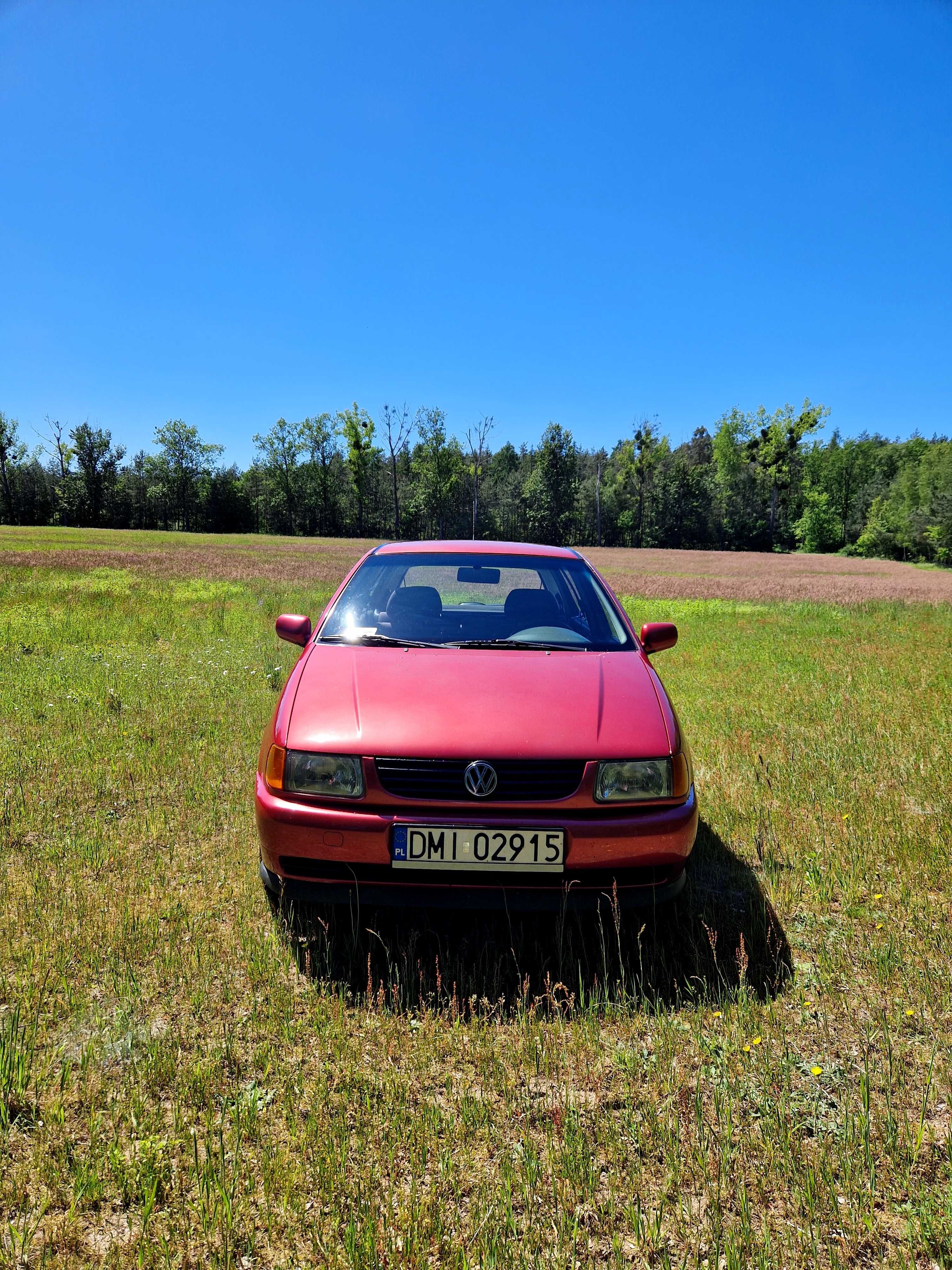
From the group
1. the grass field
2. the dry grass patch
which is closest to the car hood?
the grass field

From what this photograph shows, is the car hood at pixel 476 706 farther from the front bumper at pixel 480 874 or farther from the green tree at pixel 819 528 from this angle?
the green tree at pixel 819 528

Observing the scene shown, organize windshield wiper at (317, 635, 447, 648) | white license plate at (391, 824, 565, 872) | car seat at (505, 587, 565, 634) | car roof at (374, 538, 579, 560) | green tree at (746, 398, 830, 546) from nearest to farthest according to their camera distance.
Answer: white license plate at (391, 824, 565, 872) → windshield wiper at (317, 635, 447, 648) → car seat at (505, 587, 565, 634) → car roof at (374, 538, 579, 560) → green tree at (746, 398, 830, 546)

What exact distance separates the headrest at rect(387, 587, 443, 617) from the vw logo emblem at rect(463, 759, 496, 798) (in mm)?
1414

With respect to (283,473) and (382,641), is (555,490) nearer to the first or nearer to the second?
(283,473)

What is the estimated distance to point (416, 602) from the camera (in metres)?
3.76

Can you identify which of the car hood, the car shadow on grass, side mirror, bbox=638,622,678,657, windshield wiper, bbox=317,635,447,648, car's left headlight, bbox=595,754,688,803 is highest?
windshield wiper, bbox=317,635,447,648

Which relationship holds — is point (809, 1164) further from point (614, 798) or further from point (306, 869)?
point (306, 869)

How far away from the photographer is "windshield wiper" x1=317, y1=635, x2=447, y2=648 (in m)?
3.19

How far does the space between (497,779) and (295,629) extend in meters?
1.76

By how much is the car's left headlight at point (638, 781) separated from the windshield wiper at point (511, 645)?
2.90 ft

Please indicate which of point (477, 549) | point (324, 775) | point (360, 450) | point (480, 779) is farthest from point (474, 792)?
point (360, 450)

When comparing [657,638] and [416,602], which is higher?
[416,602]

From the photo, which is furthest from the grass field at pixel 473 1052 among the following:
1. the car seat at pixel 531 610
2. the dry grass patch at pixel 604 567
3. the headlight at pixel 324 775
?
the dry grass patch at pixel 604 567

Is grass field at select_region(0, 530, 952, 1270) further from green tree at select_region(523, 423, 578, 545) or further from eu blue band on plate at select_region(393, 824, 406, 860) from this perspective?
green tree at select_region(523, 423, 578, 545)
